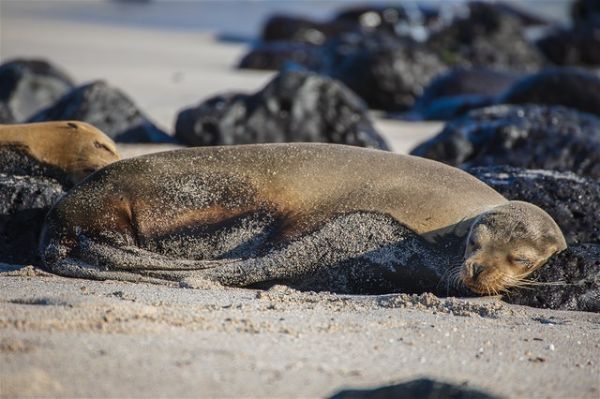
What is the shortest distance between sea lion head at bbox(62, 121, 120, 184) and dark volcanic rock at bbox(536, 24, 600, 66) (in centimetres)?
1915

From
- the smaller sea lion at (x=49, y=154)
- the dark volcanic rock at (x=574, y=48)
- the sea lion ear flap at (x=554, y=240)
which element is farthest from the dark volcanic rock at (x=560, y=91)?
the dark volcanic rock at (x=574, y=48)

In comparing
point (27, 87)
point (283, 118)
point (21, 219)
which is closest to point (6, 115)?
point (27, 87)

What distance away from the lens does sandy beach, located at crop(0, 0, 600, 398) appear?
3422 millimetres

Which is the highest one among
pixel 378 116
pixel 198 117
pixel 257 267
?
pixel 257 267

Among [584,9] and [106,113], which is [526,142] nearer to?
[106,113]

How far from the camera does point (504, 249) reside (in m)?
5.06

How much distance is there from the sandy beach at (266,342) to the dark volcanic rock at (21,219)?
18 centimetres

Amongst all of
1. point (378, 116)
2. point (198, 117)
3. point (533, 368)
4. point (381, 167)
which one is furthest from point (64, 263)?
point (378, 116)

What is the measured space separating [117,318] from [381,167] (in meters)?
1.73

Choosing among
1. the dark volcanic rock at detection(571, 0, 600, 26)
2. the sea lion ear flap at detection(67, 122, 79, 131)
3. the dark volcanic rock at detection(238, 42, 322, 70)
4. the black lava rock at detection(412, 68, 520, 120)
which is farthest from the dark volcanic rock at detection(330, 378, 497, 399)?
the dark volcanic rock at detection(571, 0, 600, 26)

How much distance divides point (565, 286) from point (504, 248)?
1.18ft

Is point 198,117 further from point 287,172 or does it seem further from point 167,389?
point 167,389

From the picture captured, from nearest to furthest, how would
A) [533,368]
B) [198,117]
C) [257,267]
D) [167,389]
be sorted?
[167,389] → [533,368] → [257,267] → [198,117]

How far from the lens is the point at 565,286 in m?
5.15
